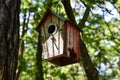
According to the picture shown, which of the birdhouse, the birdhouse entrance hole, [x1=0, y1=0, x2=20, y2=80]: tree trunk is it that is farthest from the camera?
the birdhouse entrance hole

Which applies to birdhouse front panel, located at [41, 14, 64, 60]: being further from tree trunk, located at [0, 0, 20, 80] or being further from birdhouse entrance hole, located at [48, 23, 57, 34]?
tree trunk, located at [0, 0, 20, 80]

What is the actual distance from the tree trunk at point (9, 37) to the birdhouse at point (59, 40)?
46.3 inches

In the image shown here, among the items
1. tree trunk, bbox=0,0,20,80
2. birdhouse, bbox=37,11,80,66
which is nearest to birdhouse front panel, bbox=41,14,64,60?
birdhouse, bbox=37,11,80,66

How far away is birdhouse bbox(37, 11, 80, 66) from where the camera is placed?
3754mm

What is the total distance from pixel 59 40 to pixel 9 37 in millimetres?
1429

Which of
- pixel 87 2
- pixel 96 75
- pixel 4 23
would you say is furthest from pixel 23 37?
pixel 4 23

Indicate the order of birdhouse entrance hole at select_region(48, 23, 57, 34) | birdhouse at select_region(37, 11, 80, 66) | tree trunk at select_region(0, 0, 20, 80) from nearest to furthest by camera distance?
tree trunk at select_region(0, 0, 20, 80) → birdhouse at select_region(37, 11, 80, 66) → birdhouse entrance hole at select_region(48, 23, 57, 34)

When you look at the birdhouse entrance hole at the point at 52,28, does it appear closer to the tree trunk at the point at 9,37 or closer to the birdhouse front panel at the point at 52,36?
the birdhouse front panel at the point at 52,36

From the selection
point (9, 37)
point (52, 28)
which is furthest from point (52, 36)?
point (9, 37)

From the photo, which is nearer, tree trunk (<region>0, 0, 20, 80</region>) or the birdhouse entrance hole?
tree trunk (<region>0, 0, 20, 80</region>)

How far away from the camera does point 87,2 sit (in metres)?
4.65

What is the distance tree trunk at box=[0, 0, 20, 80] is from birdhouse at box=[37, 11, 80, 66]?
118 centimetres

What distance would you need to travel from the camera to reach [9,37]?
2.47 m

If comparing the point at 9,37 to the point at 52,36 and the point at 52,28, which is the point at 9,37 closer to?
the point at 52,36
